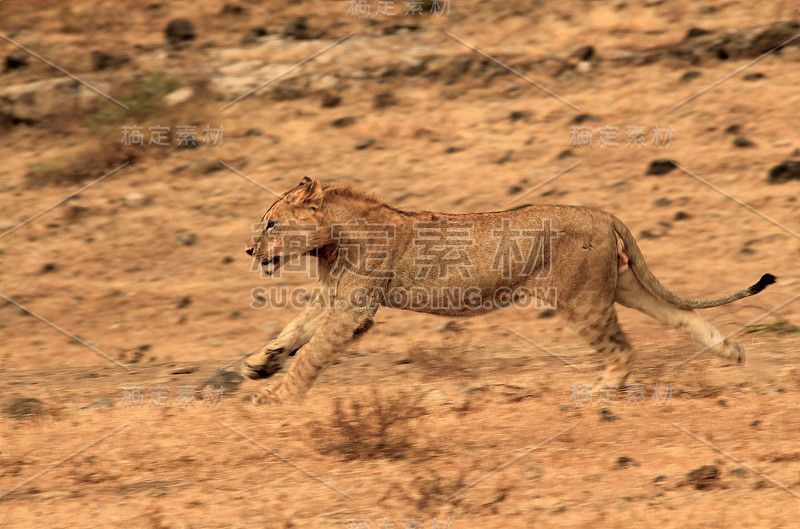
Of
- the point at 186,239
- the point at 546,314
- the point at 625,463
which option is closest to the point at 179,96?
the point at 186,239

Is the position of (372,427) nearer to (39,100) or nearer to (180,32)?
(39,100)

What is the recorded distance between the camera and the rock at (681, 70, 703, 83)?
12.6 m

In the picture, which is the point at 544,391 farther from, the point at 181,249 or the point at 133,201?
the point at 133,201

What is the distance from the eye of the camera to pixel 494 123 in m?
12.3

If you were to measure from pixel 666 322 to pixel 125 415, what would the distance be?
3994mm

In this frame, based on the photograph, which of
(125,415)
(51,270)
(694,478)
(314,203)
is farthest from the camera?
(51,270)

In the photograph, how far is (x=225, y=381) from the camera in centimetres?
718

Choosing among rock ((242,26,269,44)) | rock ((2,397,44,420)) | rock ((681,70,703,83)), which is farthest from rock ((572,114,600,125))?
rock ((2,397,44,420))

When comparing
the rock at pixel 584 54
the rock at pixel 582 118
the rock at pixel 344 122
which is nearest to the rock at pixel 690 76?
the rock at pixel 584 54

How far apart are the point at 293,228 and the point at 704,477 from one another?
295 cm

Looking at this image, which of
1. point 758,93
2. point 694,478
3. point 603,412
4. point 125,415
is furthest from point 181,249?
point 758,93

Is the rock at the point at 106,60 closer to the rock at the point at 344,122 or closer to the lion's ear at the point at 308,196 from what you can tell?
the rock at the point at 344,122

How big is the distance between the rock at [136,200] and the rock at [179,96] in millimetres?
1828

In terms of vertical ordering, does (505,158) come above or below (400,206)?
above
